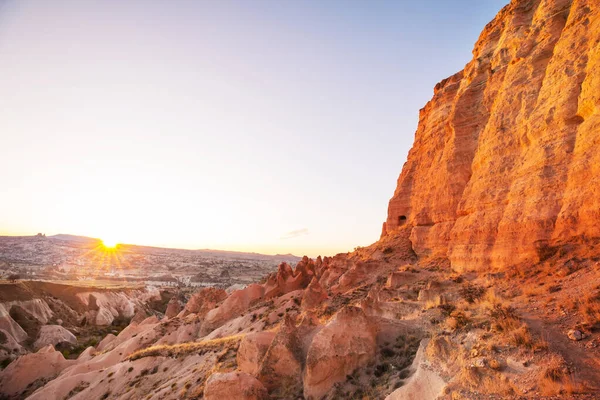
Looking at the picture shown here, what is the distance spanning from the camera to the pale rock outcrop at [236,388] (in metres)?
12.1

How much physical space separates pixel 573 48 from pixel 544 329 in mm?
15228

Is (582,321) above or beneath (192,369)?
above

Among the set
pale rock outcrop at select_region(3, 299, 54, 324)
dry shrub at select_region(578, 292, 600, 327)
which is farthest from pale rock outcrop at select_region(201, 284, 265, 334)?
pale rock outcrop at select_region(3, 299, 54, 324)

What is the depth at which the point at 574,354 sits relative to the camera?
7.61 metres

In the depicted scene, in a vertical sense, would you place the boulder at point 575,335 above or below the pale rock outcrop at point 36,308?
above

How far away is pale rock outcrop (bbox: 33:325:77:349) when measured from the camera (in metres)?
43.6

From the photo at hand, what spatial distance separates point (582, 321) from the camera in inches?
342

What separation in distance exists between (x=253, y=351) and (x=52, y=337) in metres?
45.4

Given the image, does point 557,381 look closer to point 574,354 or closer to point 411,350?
point 574,354

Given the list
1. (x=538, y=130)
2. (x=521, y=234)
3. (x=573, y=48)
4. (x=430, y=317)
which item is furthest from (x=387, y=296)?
(x=573, y=48)

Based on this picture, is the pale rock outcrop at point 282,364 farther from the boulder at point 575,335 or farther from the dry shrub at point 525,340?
the boulder at point 575,335

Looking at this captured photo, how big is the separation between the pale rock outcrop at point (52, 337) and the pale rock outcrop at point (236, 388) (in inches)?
1749

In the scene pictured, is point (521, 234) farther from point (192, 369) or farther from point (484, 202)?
point (192, 369)

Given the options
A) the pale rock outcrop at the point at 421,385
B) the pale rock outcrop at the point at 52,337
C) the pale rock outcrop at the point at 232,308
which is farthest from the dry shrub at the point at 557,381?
the pale rock outcrop at the point at 52,337
